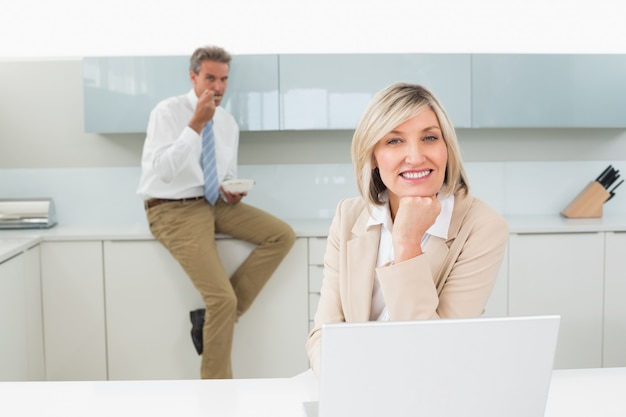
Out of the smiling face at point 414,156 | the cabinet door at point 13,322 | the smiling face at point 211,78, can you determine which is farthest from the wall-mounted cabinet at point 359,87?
the smiling face at point 414,156

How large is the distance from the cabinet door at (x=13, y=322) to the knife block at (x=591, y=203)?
9.79 feet

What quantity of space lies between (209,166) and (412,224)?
212cm

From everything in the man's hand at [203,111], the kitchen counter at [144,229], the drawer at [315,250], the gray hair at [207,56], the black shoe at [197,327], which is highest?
the gray hair at [207,56]

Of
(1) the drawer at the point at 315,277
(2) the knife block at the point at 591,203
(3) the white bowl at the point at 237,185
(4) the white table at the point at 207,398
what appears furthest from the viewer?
(2) the knife block at the point at 591,203

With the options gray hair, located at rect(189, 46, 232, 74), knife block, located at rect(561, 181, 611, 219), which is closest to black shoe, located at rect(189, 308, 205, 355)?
gray hair, located at rect(189, 46, 232, 74)

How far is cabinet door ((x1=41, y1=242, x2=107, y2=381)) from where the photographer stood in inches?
143

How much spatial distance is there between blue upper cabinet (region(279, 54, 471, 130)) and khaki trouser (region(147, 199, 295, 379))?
2.02 feet

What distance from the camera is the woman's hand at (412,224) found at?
5.34 ft

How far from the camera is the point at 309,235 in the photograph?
3.68 metres

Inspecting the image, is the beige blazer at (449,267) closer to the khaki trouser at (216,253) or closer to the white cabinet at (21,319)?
the khaki trouser at (216,253)

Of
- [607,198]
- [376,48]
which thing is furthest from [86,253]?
[607,198]

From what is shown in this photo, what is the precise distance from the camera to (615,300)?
3.82 m

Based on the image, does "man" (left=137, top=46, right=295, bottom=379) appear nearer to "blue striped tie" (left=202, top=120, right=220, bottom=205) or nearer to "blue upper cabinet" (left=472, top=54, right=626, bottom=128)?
"blue striped tie" (left=202, top=120, right=220, bottom=205)

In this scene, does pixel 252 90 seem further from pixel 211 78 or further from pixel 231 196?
pixel 231 196
